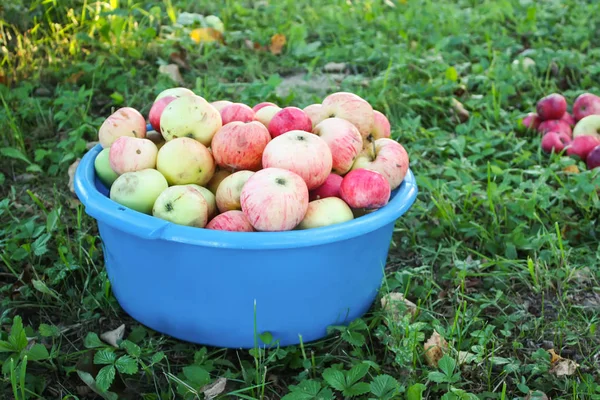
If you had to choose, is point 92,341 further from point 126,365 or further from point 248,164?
point 248,164

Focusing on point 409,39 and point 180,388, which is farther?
point 409,39

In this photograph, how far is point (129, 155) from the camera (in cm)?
200

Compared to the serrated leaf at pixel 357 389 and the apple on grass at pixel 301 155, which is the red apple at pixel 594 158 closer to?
the apple on grass at pixel 301 155

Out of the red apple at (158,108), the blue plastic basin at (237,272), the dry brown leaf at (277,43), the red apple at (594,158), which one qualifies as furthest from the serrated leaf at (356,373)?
the dry brown leaf at (277,43)

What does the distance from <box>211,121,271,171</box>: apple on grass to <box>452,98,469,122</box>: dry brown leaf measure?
5.57ft

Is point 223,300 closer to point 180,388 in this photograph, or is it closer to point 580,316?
point 180,388

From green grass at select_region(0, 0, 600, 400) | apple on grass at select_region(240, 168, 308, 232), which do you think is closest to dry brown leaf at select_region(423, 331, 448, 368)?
green grass at select_region(0, 0, 600, 400)

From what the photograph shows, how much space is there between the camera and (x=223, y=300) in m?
1.82

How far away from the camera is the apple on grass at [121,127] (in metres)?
2.14

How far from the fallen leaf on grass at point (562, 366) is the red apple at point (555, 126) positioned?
1591mm

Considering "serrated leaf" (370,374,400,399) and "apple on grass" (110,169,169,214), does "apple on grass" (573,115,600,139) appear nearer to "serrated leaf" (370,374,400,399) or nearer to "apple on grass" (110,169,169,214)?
"serrated leaf" (370,374,400,399)

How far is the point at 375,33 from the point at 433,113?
1.19 m

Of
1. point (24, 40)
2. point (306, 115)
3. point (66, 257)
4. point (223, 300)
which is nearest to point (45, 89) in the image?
point (24, 40)

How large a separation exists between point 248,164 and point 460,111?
176 centimetres
